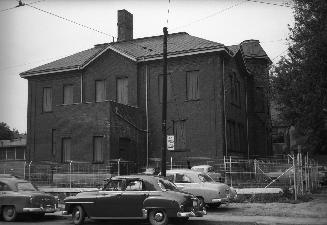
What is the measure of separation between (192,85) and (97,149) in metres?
7.24

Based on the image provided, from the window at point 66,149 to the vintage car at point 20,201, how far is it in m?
14.5

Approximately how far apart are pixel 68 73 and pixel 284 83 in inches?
622

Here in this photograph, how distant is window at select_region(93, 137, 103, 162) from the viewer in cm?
3024

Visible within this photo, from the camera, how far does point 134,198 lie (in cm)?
1516

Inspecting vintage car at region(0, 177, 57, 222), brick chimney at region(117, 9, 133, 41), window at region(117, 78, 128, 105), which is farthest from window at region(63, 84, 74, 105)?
vintage car at region(0, 177, 57, 222)

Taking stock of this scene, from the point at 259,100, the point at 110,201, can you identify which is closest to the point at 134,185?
the point at 110,201

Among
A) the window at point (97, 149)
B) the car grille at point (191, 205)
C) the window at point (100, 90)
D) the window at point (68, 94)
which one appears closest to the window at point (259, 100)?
the window at point (100, 90)

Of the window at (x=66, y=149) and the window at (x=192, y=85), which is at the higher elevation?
the window at (x=192, y=85)

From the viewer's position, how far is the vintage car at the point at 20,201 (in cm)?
1678

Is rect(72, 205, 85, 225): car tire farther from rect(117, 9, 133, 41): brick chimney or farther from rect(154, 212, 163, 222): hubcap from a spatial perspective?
rect(117, 9, 133, 41): brick chimney

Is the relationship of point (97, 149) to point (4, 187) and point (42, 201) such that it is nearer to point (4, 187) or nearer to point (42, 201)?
point (4, 187)

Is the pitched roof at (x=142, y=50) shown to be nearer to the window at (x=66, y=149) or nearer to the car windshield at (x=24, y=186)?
the window at (x=66, y=149)

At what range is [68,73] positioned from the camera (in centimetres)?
3556

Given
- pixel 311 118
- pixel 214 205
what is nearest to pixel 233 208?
pixel 214 205
